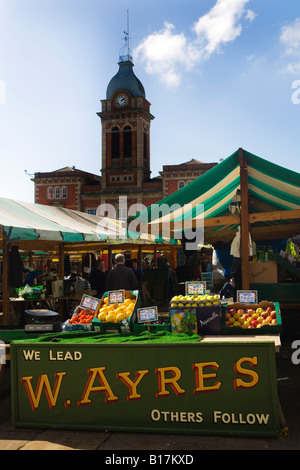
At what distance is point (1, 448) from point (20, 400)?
1.56ft

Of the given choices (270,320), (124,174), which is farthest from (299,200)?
(124,174)

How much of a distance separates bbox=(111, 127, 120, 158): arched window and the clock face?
8.55 ft

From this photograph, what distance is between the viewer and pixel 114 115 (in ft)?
157

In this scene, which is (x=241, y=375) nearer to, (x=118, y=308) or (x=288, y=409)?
(x=288, y=409)

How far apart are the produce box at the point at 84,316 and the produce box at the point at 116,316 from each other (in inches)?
4.1

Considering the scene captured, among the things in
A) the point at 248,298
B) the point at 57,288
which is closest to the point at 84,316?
the point at 248,298

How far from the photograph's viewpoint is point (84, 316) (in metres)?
5.09

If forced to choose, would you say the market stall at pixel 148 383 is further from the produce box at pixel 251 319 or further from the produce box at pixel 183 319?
the produce box at pixel 251 319

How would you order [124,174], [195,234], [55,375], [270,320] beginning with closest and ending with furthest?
1. [55,375]
2. [270,320]
3. [195,234]
4. [124,174]

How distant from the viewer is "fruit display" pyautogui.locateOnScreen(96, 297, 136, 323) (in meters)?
4.64

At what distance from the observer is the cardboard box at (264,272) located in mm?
7086

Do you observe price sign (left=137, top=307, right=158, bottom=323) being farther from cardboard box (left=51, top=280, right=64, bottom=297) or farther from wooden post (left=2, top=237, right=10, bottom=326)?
cardboard box (left=51, top=280, right=64, bottom=297)

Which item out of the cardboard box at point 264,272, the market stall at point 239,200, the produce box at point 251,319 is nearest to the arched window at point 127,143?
the market stall at point 239,200
